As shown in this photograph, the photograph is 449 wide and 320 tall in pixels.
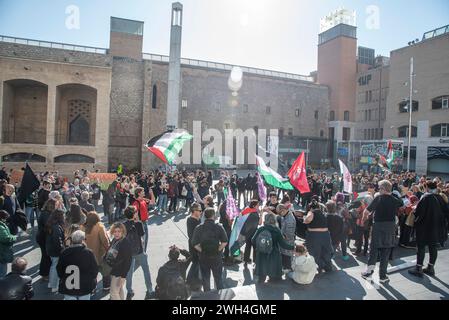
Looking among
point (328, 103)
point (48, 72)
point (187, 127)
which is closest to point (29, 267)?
point (48, 72)

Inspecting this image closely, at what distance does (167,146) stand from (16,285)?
22.0 feet

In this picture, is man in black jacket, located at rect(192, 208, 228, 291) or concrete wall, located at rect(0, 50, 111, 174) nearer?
man in black jacket, located at rect(192, 208, 228, 291)

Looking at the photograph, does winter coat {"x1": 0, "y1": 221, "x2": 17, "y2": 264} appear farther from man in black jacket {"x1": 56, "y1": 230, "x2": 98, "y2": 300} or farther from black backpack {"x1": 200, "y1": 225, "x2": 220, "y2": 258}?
black backpack {"x1": 200, "y1": 225, "x2": 220, "y2": 258}

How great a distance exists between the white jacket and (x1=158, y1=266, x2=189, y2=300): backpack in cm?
213

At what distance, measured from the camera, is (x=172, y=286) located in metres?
4.47

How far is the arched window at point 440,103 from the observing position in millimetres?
34078

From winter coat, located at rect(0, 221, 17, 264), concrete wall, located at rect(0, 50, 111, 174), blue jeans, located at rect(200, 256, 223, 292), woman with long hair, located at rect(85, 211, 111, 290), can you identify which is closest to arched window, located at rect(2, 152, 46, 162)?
concrete wall, located at rect(0, 50, 111, 174)

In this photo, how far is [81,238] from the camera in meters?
4.17

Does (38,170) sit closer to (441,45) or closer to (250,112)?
(250,112)

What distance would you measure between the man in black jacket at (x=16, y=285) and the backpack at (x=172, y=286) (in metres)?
1.75

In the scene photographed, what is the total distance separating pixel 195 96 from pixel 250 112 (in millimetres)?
8201

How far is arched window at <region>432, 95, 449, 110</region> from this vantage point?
34078 millimetres

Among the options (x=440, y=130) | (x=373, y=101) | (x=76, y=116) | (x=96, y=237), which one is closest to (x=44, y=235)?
(x=96, y=237)

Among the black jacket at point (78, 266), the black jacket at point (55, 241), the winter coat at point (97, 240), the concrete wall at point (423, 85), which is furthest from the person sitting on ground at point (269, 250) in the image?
the concrete wall at point (423, 85)
